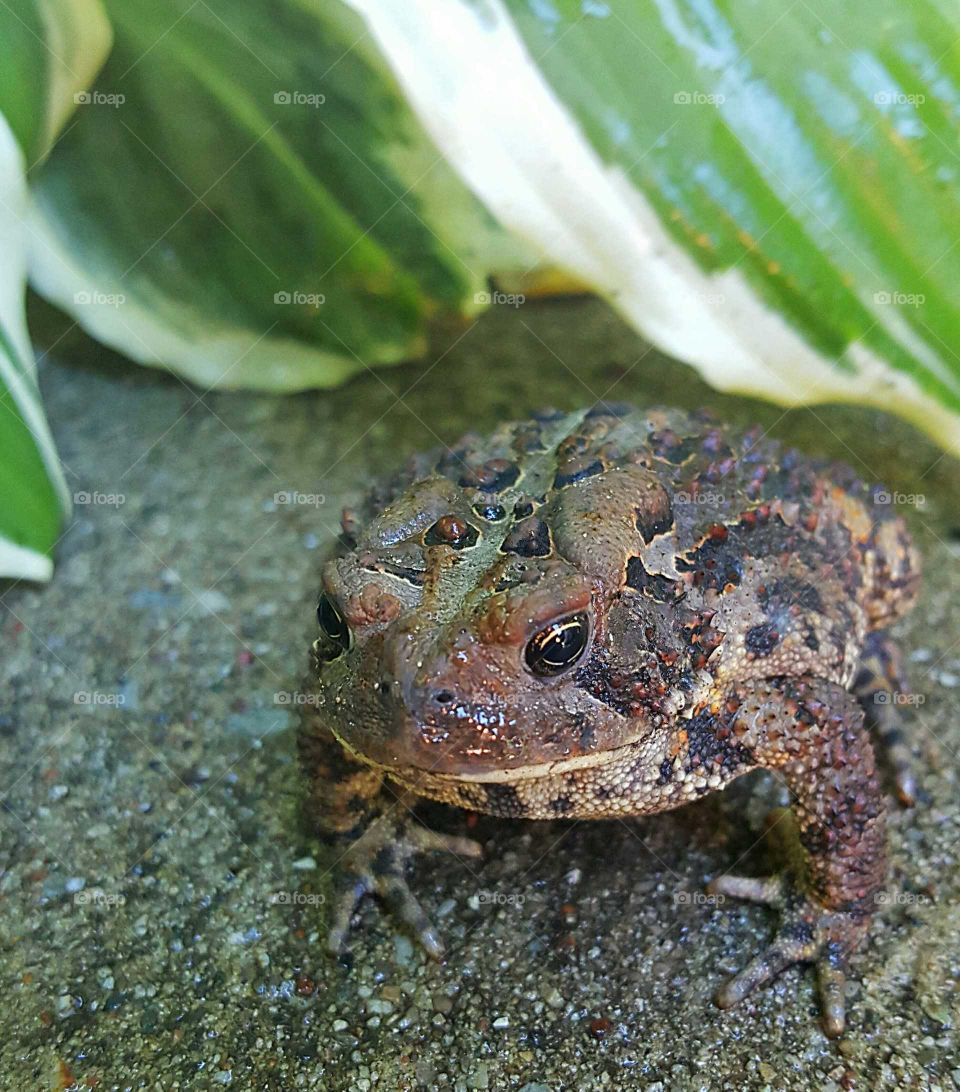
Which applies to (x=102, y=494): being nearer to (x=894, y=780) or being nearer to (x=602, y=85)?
(x=602, y=85)

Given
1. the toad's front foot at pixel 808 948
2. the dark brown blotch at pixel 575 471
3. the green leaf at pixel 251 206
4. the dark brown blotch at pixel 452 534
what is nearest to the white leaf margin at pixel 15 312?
the green leaf at pixel 251 206

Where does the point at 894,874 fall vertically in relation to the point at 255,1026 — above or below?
above

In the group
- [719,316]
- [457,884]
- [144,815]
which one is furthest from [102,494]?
[719,316]

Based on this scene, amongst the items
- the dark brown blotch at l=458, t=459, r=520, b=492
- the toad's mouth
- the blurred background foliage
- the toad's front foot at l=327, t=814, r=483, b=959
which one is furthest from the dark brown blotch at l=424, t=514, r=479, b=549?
the blurred background foliage

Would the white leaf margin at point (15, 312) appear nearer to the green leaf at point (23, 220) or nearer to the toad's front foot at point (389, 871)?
the green leaf at point (23, 220)

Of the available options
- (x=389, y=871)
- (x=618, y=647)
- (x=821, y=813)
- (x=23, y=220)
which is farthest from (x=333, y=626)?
(x=23, y=220)

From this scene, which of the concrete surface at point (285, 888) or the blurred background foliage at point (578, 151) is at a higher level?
the blurred background foliage at point (578, 151)

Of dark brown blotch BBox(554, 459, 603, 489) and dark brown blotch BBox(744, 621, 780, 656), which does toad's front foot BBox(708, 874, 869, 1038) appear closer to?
dark brown blotch BBox(744, 621, 780, 656)
